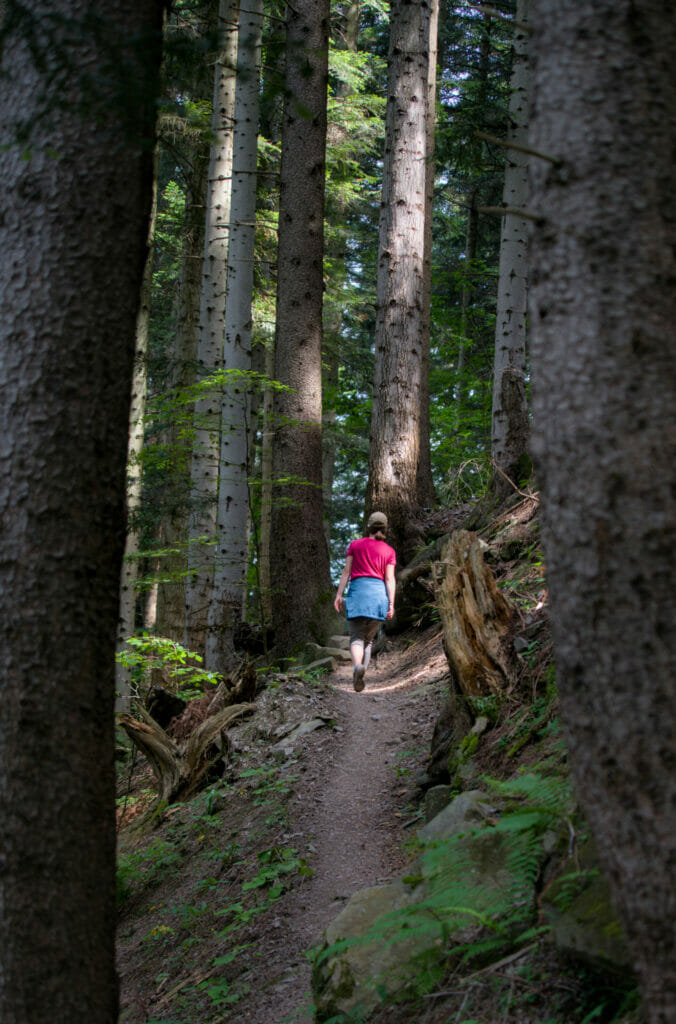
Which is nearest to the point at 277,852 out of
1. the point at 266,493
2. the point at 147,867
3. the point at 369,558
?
the point at 147,867

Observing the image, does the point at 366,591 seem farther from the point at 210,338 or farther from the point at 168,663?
the point at 210,338

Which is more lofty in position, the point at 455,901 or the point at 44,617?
the point at 44,617

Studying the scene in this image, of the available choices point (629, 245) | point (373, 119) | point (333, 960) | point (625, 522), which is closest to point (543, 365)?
point (629, 245)

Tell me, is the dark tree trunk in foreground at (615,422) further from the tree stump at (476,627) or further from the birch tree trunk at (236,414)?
the birch tree trunk at (236,414)

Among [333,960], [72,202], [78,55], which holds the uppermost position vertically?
[78,55]

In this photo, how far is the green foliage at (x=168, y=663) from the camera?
864cm

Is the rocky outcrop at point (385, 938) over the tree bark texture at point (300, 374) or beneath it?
beneath

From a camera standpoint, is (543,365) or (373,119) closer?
(543,365)

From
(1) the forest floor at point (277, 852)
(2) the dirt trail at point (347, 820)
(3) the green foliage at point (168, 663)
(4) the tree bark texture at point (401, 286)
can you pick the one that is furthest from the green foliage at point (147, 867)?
(4) the tree bark texture at point (401, 286)

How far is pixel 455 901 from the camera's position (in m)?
3.13

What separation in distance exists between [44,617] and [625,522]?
2045 millimetres

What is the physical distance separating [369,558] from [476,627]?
3.29m

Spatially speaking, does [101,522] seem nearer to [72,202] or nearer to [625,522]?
[72,202]

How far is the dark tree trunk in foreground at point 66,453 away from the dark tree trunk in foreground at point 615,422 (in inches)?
65.0
